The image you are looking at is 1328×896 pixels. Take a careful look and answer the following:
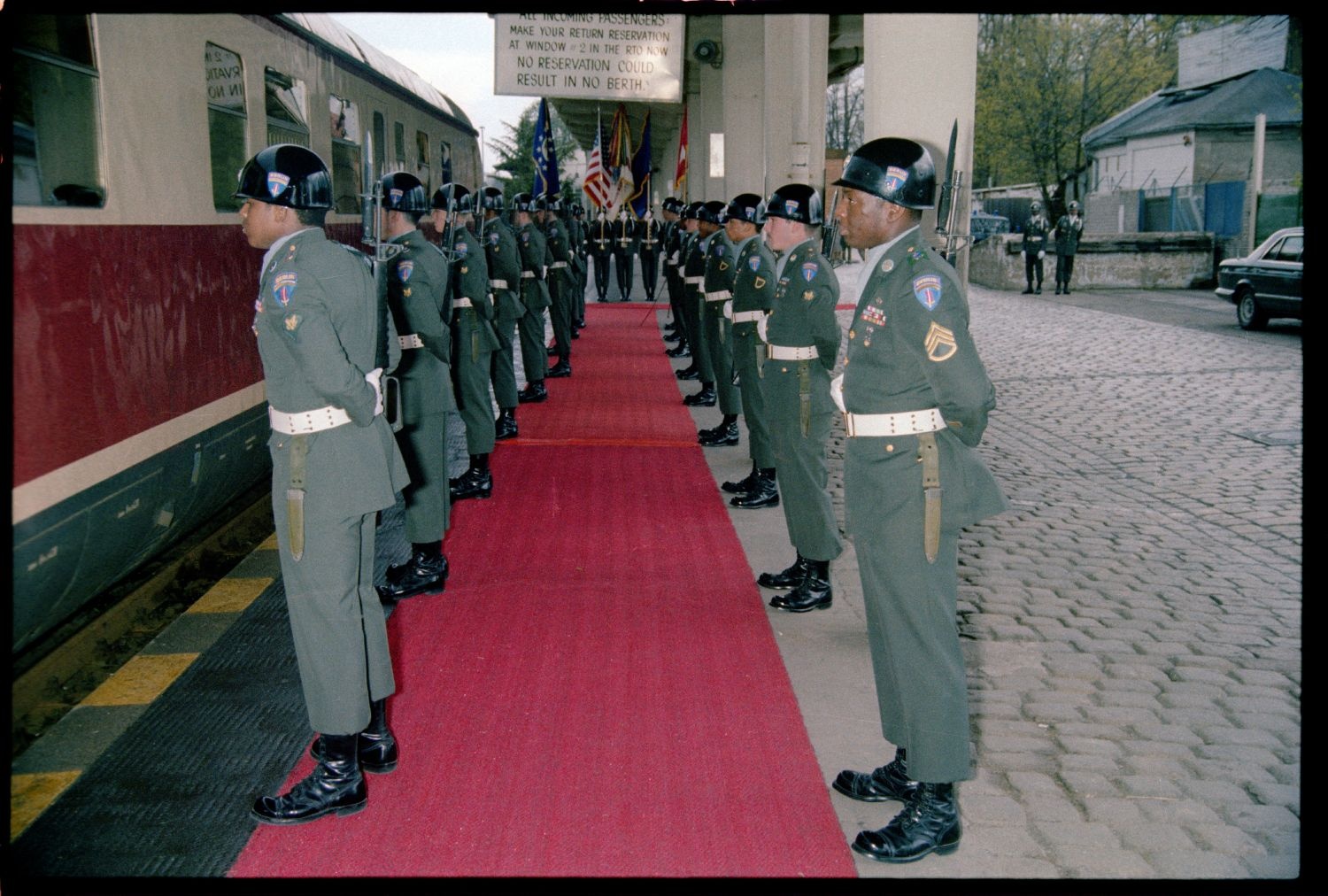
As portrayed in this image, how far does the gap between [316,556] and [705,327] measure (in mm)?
8057

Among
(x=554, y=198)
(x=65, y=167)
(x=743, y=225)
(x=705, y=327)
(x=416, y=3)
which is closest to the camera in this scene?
(x=416, y=3)

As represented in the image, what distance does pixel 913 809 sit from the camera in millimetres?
3688

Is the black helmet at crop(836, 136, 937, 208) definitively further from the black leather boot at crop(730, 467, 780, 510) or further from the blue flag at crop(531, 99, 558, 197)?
the blue flag at crop(531, 99, 558, 197)

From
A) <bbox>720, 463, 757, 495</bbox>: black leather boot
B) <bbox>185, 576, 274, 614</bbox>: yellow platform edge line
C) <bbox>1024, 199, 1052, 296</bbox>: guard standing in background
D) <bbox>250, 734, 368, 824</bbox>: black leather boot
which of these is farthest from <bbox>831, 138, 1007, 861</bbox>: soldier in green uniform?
<bbox>1024, 199, 1052, 296</bbox>: guard standing in background

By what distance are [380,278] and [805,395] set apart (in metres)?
2.68

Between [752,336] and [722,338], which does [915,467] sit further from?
[722,338]

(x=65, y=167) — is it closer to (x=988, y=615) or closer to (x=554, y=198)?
(x=988, y=615)

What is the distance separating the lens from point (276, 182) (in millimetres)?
3914

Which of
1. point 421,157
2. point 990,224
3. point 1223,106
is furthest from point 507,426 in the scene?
point 1223,106

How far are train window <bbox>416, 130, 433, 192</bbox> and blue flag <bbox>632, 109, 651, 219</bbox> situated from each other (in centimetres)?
1056

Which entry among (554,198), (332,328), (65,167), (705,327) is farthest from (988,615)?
(554,198)

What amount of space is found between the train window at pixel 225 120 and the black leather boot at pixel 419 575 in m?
2.17

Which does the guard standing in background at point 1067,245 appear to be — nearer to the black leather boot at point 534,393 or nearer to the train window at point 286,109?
the black leather boot at point 534,393

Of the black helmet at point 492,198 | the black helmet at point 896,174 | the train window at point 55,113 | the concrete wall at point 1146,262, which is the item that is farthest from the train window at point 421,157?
the concrete wall at point 1146,262
